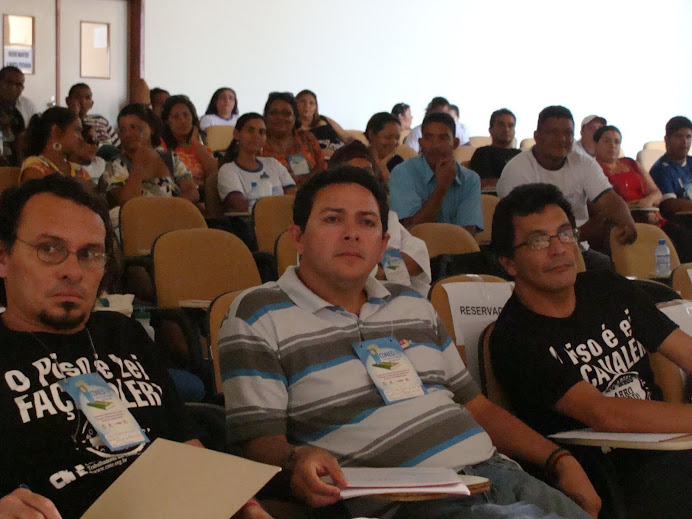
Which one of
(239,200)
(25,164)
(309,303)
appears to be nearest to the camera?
(309,303)

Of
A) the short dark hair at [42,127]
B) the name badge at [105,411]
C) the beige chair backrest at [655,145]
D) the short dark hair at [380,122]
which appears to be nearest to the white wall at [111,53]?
the short dark hair at [380,122]

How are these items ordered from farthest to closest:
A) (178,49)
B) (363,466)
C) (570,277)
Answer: (178,49)
(570,277)
(363,466)

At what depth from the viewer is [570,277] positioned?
224 centimetres

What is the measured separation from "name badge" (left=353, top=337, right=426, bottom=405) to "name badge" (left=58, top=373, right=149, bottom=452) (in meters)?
0.49

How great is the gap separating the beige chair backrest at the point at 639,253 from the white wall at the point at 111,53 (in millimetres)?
5283

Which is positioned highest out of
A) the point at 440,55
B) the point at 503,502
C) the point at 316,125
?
the point at 440,55

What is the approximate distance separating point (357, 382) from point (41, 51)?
6859 millimetres

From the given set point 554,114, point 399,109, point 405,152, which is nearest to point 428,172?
point 554,114

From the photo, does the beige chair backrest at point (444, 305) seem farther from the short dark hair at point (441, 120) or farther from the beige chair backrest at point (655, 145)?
the beige chair backrest at point (655, 145)

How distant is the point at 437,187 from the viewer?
4324mm

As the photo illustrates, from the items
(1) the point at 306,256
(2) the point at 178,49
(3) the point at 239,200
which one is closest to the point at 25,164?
(3) the point at 239,200

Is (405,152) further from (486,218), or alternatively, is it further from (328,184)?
(328,184)

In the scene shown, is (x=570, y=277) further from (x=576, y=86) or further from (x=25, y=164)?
(x=576, y=86)

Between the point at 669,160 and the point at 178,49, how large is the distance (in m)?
4.38
